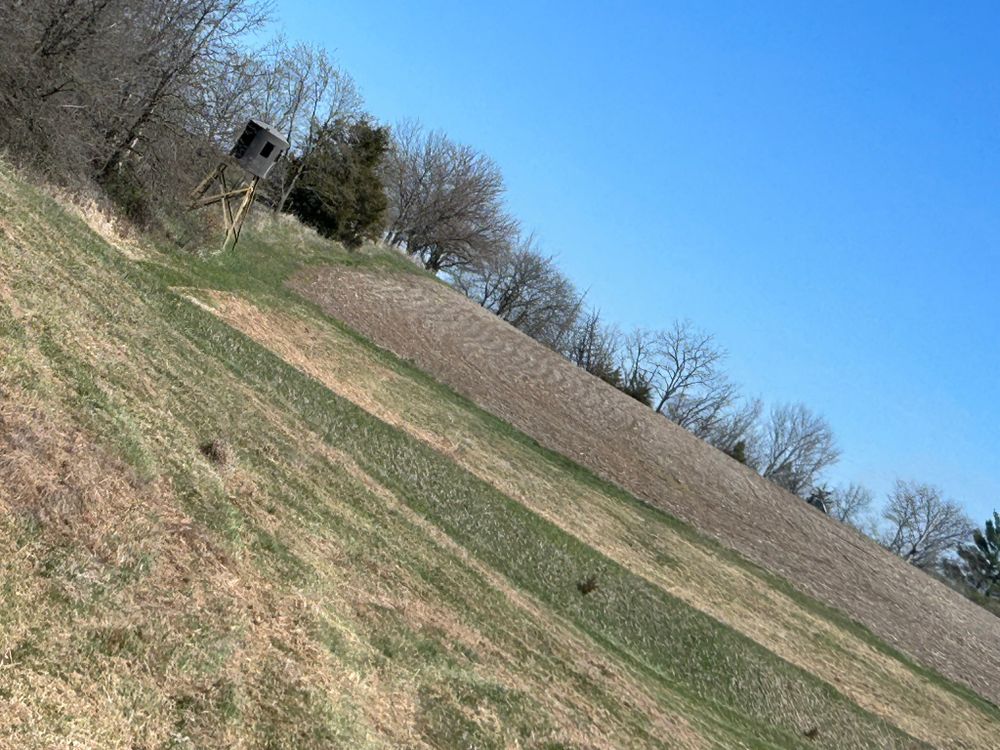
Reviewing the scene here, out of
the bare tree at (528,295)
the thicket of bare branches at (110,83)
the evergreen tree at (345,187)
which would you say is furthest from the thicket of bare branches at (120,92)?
the bare tree at (528,295)

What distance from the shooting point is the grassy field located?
6.35 m

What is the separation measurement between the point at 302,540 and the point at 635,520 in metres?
16.7

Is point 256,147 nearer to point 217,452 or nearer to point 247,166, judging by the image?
point 247,166

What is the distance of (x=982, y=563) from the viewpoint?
91.4 meters

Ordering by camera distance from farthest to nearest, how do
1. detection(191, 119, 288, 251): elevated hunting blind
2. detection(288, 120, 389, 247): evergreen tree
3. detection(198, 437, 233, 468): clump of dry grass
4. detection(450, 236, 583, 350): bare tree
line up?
detection(450, 236, 583, 350): bare tree < detection(288, 120, 389, 247): evergreen tree < detection(191, 119, 288, 251): elevated hunting blind < detection(198, 437, 233, 468): clump of dry grass

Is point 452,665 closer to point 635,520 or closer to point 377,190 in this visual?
point 635,520

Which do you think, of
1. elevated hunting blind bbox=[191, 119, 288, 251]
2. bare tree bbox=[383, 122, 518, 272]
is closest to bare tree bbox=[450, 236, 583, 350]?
bare tree bbox=[383, 122, 518, 272]

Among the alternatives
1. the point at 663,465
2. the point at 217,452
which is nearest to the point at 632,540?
the point at 663,465

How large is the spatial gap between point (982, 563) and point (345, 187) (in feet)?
263

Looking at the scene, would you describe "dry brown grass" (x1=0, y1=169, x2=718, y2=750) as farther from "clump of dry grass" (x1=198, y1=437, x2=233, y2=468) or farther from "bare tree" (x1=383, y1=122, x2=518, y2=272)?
"bare tree" (x1=383, y1=122, x2=518, y2=272)

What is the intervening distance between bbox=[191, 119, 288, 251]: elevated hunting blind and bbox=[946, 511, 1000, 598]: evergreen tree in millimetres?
84825

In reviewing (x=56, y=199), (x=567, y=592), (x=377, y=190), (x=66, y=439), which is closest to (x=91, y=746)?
(x=66, y=439)

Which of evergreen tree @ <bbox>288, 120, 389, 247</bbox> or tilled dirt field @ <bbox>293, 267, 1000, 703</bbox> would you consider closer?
tilled dirt field @ <bbox>293, 267, 1000, 703</bbox>

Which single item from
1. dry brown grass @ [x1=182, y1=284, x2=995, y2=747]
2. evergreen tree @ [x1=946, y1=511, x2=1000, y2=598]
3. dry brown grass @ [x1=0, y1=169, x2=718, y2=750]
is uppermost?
evergreen tree @ [x1=946, y1=511, x2=1000, y2=598]
